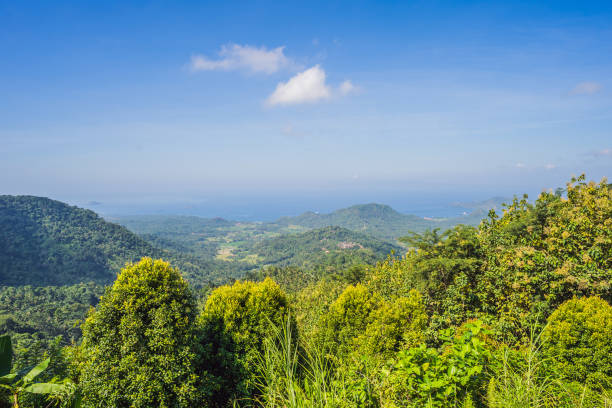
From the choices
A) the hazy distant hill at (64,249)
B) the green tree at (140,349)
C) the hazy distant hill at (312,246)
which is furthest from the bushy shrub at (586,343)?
the hazy distant hill at (312,246)

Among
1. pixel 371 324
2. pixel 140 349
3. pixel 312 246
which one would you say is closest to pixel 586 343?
pixel 371 324

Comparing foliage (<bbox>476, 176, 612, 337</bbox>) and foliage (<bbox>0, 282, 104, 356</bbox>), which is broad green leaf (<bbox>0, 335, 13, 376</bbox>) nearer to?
foliage (<bbox>476, 176, 612, 337</bbox>)

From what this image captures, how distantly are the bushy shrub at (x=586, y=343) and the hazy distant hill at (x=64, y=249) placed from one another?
112 meters

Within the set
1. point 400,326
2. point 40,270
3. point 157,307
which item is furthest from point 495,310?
point 40,270

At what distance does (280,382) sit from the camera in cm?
172

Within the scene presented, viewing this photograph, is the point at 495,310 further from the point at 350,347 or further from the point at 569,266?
the point at 350,347

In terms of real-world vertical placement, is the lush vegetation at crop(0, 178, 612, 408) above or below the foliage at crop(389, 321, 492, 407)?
below

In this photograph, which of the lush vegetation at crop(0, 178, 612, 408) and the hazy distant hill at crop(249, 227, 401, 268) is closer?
the lush vegetation at crop(0, 178, 612, 408)

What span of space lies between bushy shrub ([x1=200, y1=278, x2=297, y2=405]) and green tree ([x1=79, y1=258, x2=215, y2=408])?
125 centimetres

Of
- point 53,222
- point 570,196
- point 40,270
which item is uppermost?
point 570,196

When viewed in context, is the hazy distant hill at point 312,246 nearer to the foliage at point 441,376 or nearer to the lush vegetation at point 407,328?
the lush vegetation at point 407,328

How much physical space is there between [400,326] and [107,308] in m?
8.37

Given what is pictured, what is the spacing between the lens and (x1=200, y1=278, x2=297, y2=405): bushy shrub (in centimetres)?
791

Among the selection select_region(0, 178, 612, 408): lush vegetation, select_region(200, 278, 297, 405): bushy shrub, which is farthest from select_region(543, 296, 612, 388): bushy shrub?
select_region(200, 278, 297, 405): bushy shrub
